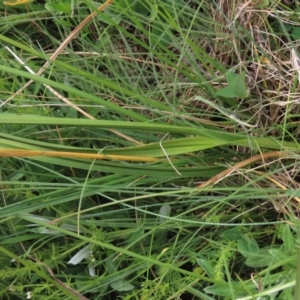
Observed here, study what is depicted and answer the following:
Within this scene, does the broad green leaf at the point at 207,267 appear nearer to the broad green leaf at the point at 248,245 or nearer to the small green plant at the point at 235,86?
the broad green leaf at the point at 248,245

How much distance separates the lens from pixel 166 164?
86 cm

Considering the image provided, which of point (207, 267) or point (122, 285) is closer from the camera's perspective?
point (207, 267)

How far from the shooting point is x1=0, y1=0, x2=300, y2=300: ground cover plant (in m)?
0.82

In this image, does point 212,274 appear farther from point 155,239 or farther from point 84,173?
point 84,173

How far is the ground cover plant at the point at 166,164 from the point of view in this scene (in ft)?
2.70

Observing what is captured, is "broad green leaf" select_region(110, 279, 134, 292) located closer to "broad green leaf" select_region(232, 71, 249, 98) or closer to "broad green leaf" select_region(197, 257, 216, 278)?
"broad green leaf" select_region(197, 257, 216, 278)

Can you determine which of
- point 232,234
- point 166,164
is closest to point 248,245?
point 232,234

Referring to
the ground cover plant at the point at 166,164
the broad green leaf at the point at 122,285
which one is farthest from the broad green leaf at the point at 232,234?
the broad green leaf at the point at 122,285

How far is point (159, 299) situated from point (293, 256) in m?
0.26

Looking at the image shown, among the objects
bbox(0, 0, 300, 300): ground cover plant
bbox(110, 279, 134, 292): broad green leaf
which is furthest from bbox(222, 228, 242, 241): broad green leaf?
bbox(110, 279, 134, 292): broad green leaf

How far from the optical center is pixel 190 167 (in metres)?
0.87

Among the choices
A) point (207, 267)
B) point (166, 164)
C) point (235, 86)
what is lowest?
point (207, 267)

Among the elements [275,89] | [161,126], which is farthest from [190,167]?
[275,89]

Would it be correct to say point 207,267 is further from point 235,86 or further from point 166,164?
point 235,86
